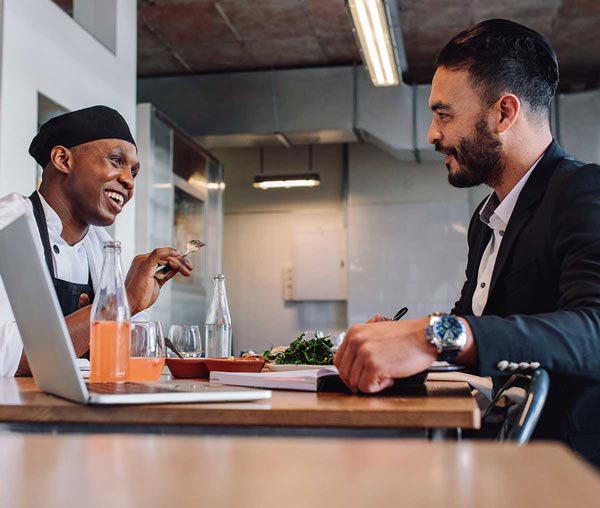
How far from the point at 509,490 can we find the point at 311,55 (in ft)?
22.0

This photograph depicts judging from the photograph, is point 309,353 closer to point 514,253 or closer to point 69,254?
point 514,253

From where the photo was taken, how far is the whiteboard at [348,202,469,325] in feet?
25.6

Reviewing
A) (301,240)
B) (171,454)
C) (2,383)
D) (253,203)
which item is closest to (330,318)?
(301,240)

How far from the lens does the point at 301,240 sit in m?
8.58

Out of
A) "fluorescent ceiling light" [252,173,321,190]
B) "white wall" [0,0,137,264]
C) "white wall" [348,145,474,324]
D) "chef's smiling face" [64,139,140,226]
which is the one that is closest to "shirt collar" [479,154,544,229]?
"chef's smiling face" [64,139,140,226]

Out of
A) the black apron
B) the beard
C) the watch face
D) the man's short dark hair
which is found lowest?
the watch face

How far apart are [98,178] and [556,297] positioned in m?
1.70

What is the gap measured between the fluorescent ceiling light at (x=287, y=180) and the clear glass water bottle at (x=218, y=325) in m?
6.06

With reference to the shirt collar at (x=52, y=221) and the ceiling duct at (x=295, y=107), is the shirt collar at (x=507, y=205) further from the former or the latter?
the ceiling duct at (x=295, y=107)

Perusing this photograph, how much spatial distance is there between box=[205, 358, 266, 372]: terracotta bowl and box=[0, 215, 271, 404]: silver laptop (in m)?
0.34

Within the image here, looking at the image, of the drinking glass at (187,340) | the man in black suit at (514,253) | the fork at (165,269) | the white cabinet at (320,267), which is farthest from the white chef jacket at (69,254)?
the white cabinet at (320,267)

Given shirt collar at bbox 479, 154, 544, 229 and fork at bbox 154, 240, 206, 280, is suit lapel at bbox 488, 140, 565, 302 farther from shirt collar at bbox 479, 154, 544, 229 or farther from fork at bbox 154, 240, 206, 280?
fork at bbox 154, 240, 206, 280

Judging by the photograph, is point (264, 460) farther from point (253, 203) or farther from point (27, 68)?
point (253, 203)

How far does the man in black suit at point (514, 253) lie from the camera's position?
50.4 inches
